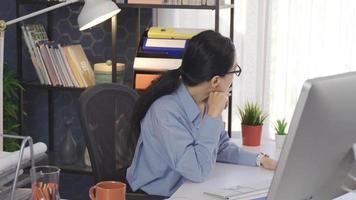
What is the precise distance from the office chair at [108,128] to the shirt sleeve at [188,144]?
A: 184mm

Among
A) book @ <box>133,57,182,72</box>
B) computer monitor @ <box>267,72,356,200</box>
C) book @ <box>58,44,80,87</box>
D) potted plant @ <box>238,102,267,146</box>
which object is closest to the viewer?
computer monitor @ <box>267,72,356,200</box>

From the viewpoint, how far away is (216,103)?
7.14ft

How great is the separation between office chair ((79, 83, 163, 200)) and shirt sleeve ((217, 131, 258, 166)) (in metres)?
0.34

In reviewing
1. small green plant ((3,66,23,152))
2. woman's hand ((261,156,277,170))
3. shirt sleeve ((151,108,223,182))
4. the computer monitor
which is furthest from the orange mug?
small green plant ((3,66,23,152))

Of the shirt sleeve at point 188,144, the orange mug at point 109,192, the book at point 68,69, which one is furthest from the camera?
the book at point 68,69

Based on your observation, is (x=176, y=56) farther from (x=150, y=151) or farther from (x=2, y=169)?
(x=2, y=169)

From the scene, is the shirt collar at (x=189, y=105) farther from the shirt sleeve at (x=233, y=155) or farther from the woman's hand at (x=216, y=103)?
the shirt sleeve at (x=233, y=155)

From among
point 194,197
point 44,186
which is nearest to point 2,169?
point 44,186

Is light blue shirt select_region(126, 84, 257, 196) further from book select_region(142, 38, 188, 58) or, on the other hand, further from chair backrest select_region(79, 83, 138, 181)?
book select_region(142, 38, 188, 58)

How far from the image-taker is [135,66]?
308cm

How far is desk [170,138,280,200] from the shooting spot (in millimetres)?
1914

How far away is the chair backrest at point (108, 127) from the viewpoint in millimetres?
2270

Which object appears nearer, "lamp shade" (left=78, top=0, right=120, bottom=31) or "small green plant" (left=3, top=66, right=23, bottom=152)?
"lamp shade" (left=78, top=0, right=120, bottom=31)

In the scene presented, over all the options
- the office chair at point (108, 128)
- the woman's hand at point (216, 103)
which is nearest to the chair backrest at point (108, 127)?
the office chair at point (108, 128)
